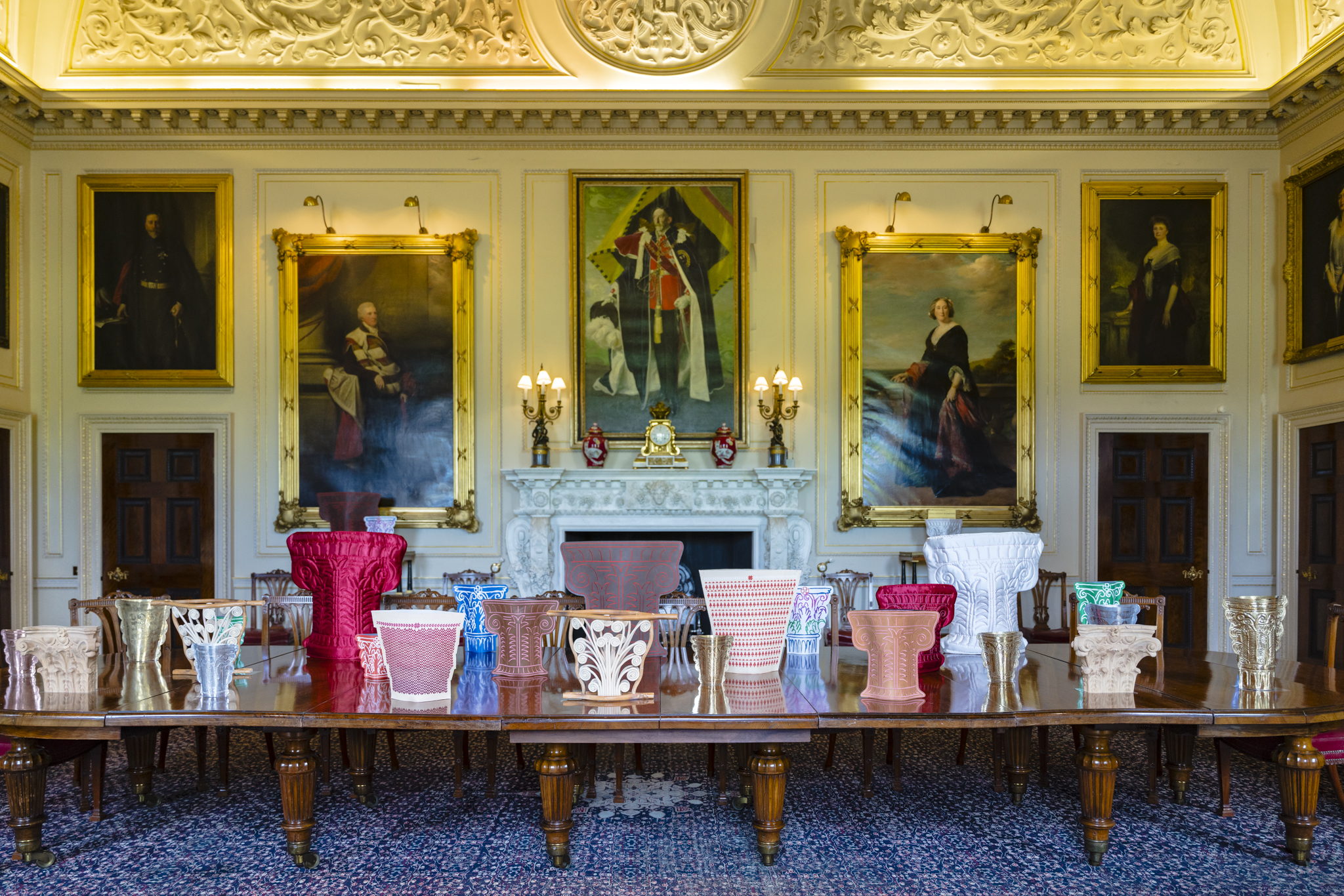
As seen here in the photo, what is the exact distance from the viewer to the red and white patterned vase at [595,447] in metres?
7.15

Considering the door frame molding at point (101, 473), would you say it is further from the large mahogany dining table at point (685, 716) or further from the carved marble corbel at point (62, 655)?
the carved marble corbel at point (62, 655)

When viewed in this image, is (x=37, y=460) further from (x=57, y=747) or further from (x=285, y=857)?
(x=285, y=857)

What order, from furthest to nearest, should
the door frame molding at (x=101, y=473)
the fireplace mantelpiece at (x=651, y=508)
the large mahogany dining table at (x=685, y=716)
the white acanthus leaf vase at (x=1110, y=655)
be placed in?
1. the door frame molding at (x=101, y=473)
2. the fireplace mantelpiece at (x=651, y=508)
3. the white acanthus leaf vase at (x=1110, y=655)
4. the large mahogany dining table at (x=685, y=716)

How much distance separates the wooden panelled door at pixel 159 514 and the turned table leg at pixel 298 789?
475 centimetres

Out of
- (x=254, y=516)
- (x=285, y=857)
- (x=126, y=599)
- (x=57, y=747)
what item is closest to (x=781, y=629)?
(x=285, y=857)

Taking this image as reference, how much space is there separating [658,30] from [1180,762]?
6495 millimetres

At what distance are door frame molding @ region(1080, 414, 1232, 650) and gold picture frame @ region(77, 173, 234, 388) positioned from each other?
7.22m

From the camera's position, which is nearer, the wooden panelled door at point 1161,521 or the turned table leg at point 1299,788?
the turned table leg at point 1299,788

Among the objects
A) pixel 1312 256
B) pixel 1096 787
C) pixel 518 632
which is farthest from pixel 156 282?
pixel 1312 256

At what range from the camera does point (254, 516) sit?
7.27 metres

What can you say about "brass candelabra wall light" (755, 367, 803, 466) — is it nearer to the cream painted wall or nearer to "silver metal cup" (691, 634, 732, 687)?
the cream painted wall

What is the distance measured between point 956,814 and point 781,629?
3.92 feet

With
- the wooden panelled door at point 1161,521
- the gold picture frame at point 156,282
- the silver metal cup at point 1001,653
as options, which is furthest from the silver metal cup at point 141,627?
the wooden panelled door at point 1161,521

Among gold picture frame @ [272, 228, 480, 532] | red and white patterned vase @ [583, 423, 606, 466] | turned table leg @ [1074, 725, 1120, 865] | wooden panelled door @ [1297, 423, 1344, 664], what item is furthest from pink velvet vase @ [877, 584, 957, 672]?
wooden panelled door @ [1297, 423, 1344, 664]
